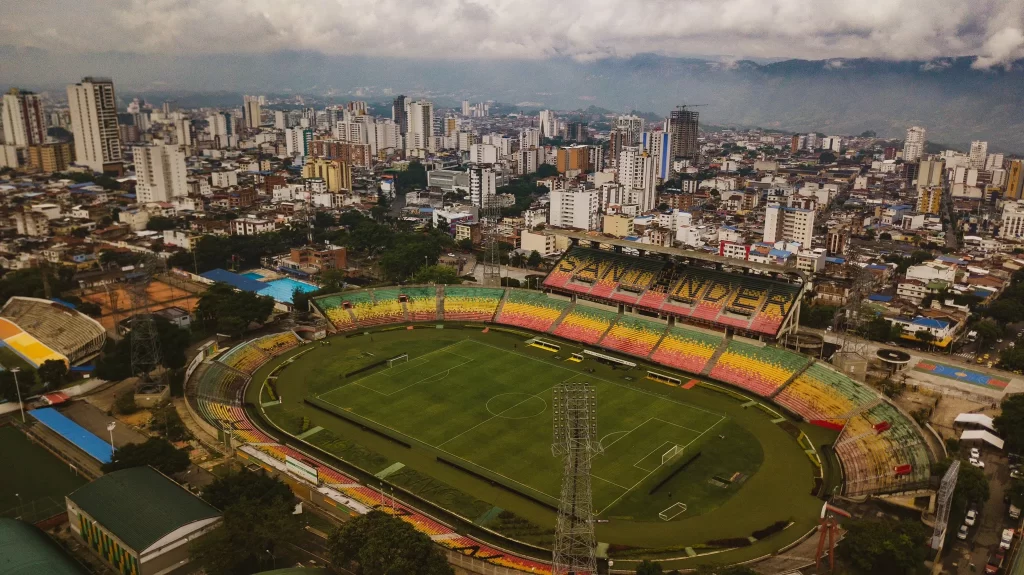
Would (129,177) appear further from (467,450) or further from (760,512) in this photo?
(760,512)

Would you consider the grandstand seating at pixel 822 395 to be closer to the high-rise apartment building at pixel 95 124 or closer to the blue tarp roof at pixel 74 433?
the blue tarp roof at pixel 74 433

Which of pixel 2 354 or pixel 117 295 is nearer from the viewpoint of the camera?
pixel 2 354

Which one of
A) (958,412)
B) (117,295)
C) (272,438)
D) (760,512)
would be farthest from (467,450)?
(117,295)

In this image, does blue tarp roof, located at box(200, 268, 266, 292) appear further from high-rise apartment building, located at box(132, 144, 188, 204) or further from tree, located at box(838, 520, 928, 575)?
tree, located at box(838, 520, 928, 575)

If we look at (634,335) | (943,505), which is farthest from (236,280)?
(943,505)

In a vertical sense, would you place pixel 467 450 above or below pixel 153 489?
below

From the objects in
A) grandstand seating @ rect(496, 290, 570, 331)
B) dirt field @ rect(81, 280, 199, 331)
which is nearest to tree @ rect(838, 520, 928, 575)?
grandstand seating @ rect(496, 290, 570, 331)
